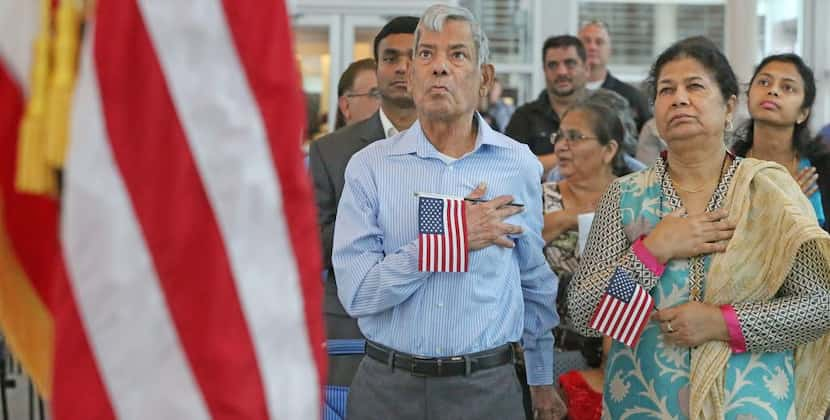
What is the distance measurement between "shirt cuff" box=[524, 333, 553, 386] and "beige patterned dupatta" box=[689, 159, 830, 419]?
0.51 meters

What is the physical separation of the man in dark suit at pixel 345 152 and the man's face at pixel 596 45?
3808mm

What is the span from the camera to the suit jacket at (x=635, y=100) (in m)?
7.18

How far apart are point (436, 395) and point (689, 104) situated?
1.09 metres

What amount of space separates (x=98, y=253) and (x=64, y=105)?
0.61ft

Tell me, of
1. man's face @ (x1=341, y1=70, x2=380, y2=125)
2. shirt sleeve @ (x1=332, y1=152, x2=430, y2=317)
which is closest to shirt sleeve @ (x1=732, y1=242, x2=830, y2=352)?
shirt sleeve @ (x1=332, y1=152, x2=430, y2=317)

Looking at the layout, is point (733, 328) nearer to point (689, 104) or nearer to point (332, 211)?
point (689, 104)

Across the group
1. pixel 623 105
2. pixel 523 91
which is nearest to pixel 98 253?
pixel 623 105

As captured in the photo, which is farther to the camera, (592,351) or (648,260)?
(592,351)

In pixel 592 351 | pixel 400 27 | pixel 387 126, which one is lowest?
pixel 592 351

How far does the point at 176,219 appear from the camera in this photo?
4.79 feet

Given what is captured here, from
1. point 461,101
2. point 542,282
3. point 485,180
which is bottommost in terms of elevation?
point 542,282

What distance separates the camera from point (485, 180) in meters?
3.36

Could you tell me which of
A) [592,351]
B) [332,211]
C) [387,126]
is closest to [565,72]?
[592,351]

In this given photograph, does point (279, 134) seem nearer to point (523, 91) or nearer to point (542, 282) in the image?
point (542, 282)
